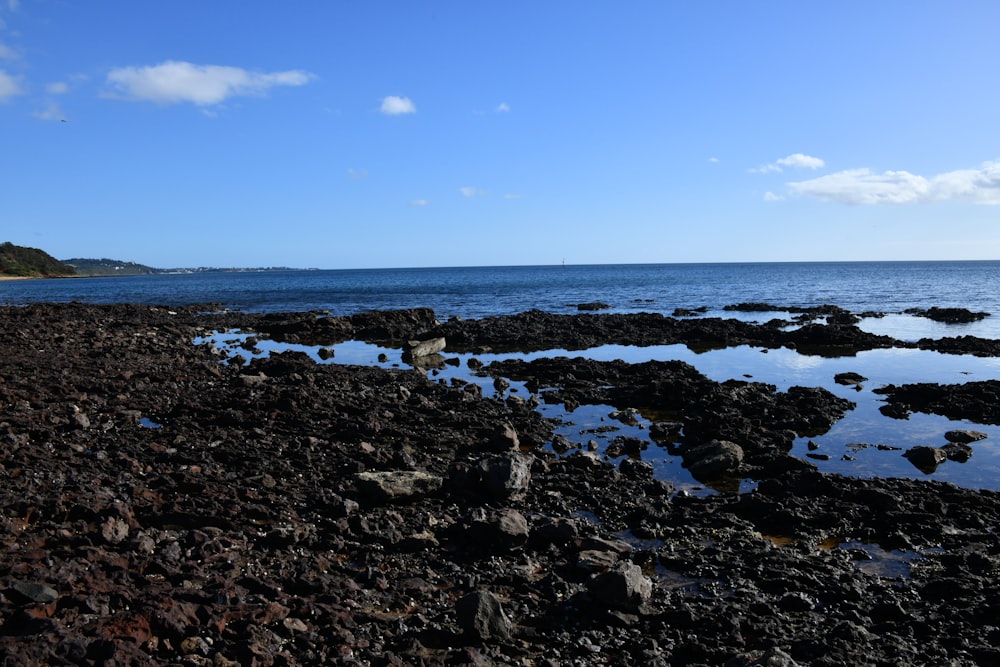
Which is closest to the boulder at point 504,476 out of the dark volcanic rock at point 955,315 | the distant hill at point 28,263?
the dark volcanic rock at point 955,315

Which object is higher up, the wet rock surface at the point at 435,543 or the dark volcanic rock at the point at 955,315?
→ the dark volcanic rock at the point at 955,315

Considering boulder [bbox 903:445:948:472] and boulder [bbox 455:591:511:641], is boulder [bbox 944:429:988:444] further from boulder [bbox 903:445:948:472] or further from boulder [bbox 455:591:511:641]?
boulder [bbox 455:591:511:641]

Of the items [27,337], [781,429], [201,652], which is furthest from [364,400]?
[27,337]

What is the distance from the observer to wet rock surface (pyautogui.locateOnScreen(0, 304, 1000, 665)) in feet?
20.4

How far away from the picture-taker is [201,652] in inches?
224

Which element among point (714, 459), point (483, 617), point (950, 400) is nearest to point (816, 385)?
point (950, 400)

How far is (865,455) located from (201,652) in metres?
13.0

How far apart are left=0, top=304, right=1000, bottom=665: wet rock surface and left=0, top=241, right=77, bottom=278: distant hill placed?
537ft

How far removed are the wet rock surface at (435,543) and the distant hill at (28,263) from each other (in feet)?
537

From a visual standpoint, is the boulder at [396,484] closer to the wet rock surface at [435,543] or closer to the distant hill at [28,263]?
the wet rock surface at [435,543]

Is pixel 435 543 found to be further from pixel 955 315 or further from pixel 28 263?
pixel 28 263

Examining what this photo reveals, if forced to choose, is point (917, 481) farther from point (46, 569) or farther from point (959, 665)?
point (46, 569)

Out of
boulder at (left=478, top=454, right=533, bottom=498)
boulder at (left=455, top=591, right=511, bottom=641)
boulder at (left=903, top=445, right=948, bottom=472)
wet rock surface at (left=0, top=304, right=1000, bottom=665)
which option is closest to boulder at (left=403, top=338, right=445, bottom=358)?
wet rock surface at (left=0, top=304, right=1000, bottom=665)

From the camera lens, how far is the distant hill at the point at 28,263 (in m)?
147
